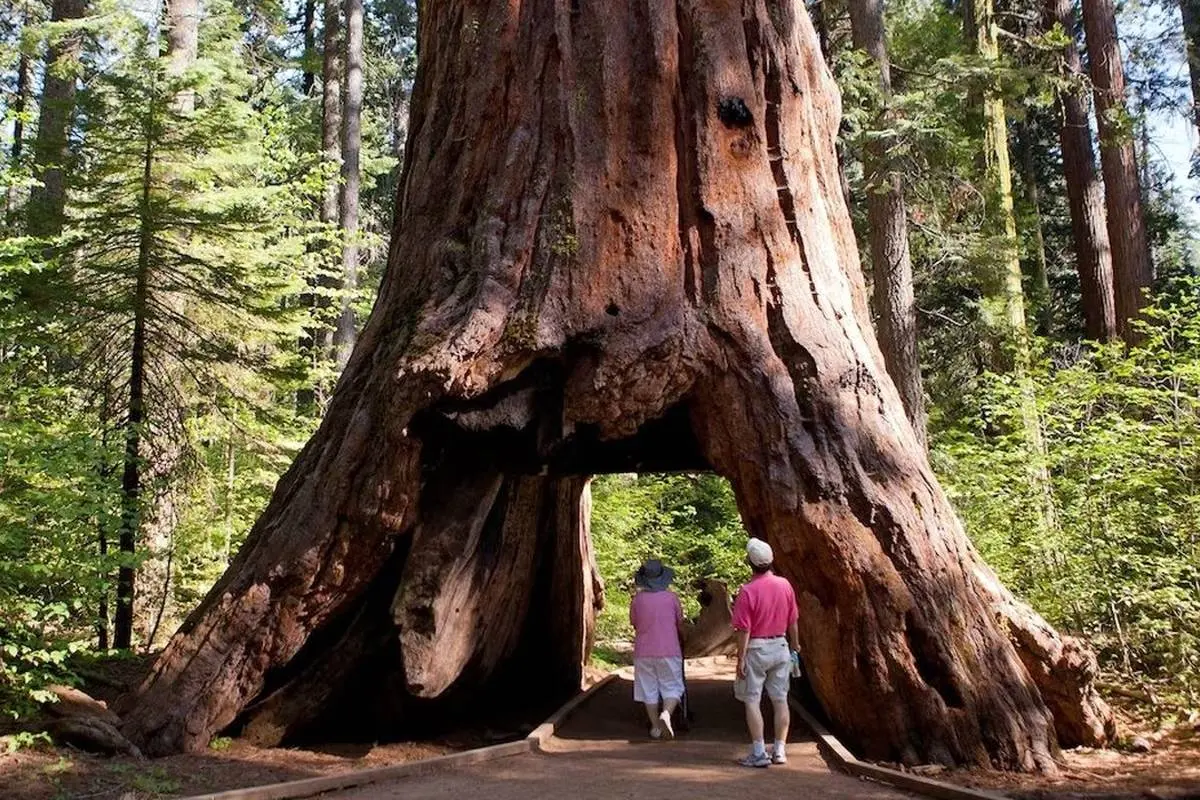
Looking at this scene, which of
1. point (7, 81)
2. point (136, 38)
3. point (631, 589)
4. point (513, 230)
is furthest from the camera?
point (7, 81)

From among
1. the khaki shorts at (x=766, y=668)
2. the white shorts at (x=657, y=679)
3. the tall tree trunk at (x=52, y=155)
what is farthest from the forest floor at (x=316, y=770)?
the tall tree trunk at (x=52, y=155)

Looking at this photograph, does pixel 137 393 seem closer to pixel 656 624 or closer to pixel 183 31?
pixel 656 624

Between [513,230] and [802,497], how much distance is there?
3.14m

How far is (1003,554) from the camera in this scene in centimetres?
1007

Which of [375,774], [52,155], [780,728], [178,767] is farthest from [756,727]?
[52,155]

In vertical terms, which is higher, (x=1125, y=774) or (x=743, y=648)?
(x=743, y=648)

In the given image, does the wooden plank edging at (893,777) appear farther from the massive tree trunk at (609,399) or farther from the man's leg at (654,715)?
the man's leg at (654,715)

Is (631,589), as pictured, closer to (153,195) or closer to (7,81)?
(153,195)

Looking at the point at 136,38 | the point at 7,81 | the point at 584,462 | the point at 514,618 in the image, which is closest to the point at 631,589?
the point at 514,618

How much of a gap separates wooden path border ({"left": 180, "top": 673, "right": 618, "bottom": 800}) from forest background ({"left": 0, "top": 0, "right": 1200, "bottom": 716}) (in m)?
1.91

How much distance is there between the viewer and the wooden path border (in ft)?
17.5

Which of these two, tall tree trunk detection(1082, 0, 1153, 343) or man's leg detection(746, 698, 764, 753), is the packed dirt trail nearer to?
man's leg detection(746, 698, 764, 753)

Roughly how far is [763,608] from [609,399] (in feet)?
6.24

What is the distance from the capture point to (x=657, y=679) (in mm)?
7953
